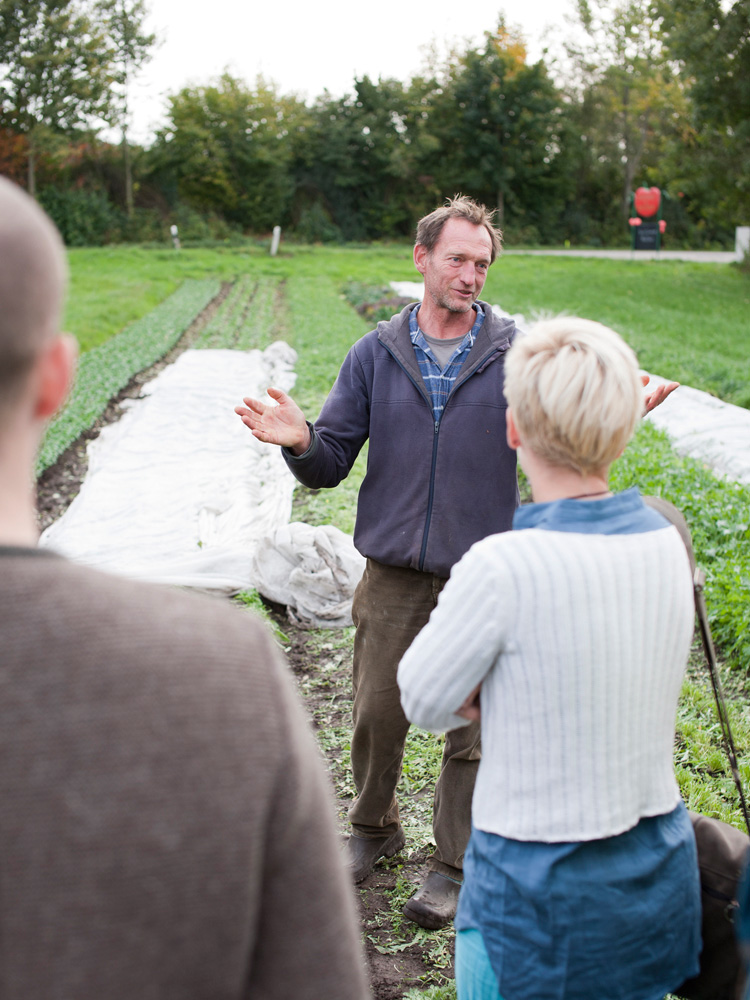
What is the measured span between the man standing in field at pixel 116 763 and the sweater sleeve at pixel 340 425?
221 cm

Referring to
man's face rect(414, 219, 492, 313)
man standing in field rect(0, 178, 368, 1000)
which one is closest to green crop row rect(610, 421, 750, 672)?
man's face rect(414, 219, 492, 313)

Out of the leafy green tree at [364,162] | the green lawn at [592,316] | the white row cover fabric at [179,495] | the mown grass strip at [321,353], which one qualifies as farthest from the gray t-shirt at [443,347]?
the leafy green tree at [364,162]

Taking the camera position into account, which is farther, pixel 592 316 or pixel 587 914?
pixel 592 316

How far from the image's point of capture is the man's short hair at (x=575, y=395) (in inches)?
63.6

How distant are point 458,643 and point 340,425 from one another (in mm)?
1767

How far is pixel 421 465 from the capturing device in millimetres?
3045

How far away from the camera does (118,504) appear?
7730mm

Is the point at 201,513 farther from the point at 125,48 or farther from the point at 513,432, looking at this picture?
the point at 125,48

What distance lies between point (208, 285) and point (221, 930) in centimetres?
2487

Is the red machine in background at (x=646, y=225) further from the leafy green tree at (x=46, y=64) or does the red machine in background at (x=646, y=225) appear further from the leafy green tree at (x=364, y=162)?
the leafy green tree at (x=46, y=64)

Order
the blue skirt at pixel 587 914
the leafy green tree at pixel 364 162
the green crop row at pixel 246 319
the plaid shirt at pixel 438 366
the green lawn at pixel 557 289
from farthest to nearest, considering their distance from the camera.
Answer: the leafy green tree at pixel 364 162 → the green crop row at pixel 246 319 → the green lawn at pixel 557 289 → the plaid shirt at pixel 438 366 → the blue skirt at pixel 587 914

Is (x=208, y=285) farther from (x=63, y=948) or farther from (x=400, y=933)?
(x=63, y=948)

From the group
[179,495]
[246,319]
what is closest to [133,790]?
[179,495]

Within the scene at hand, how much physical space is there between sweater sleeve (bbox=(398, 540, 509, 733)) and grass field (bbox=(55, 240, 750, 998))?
92.6 inches
